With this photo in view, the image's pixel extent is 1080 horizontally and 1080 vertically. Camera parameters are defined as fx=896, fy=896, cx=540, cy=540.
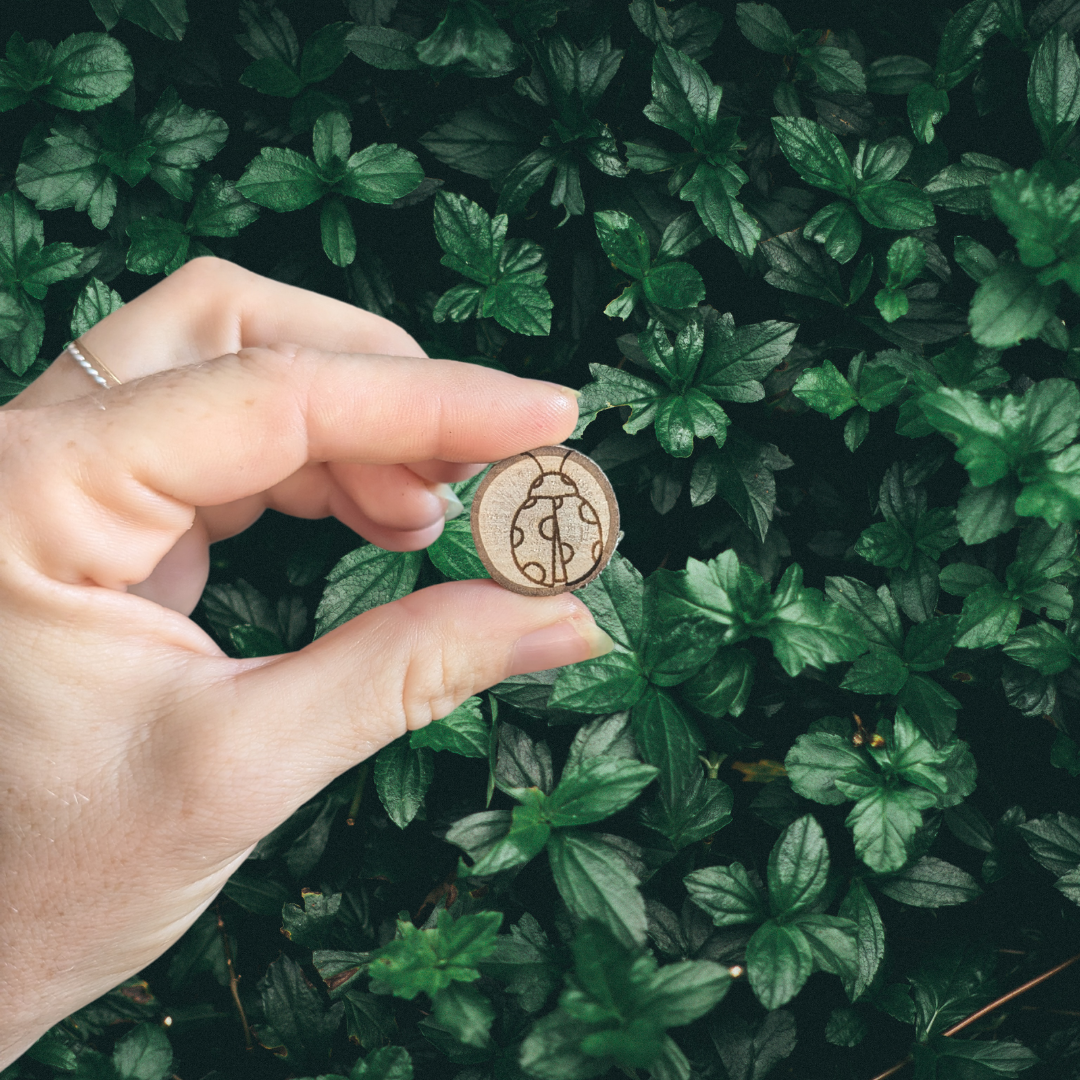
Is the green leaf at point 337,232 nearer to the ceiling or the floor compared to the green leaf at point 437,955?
nearer to the ceiling

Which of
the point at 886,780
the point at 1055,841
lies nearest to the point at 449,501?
the point at 886,780

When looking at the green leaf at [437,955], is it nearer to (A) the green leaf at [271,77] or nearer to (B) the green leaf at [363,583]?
(B) the green leaf at [363,583]

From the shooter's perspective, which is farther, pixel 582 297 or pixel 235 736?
pixel 582 297

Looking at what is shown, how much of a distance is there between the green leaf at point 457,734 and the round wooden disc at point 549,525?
0.77ft

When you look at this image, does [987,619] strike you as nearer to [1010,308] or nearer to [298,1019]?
[1010,308]

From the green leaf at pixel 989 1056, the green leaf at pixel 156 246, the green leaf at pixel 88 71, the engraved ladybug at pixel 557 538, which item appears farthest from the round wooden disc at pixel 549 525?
the green leaf at pixel 88 71

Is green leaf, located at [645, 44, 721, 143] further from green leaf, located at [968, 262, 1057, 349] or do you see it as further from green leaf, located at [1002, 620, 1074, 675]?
green leaf, located at [1002, 620, 1074, 675]

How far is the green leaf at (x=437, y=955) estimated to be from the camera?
3.91 feet

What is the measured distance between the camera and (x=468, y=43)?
143 centimetres

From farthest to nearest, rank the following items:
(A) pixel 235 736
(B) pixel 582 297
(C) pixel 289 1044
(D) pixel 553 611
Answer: (B) pixel 582 297 → (C) pixel 289 1044 → (D) pixel 553 611 → (A) pixel 235 736

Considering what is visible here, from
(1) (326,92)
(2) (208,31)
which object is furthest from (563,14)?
(2) (208,31)

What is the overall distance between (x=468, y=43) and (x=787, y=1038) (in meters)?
1.65

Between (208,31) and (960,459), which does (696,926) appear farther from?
(208,31)

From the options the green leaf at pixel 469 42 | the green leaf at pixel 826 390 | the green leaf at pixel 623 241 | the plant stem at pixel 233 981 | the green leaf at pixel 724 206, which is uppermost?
the green leaf at pixel 469 42
